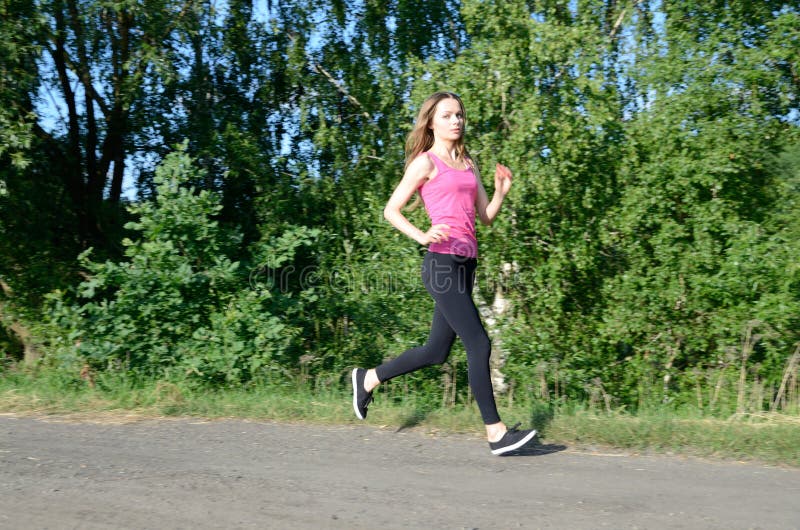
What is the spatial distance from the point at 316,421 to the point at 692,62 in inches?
246

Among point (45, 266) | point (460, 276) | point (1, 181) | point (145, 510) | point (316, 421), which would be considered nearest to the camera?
point (145, 510)

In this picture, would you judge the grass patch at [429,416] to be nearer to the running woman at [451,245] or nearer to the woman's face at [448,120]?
the running woman at [451,245]

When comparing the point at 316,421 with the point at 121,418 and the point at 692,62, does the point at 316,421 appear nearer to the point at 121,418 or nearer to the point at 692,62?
the point at 121,418

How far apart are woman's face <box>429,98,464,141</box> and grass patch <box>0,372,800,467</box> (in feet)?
6.07

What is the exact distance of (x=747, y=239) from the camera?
8.16m

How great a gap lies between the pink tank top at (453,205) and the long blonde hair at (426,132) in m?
0.23

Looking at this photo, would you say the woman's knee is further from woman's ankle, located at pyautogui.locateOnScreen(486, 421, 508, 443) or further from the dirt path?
the dirt path

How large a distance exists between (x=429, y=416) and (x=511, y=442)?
95 centimetres

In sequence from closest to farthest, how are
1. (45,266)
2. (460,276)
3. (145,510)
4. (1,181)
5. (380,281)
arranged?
(145,510), (460,276), (1,181), (380,281), (45,266)

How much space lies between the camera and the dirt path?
3389 mm

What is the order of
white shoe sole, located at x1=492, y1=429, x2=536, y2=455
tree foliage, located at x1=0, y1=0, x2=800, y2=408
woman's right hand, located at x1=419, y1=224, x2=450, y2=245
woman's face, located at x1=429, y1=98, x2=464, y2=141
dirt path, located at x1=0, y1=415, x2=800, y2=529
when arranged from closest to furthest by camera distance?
1. dirt path, located at x1=0, y1=415, x2=800, y2=529
2. white shoe sole, located at x1=492, y1=429, x2=536, y2=455
3. woman's right hand, located at x1=419, y1=224, x2=450, y2=245
4. woman's face, located at x1=429, y1=98, x2=464, y2=141
5. tree foliage, located at x1=0, y1=0, x2=800, y2=408

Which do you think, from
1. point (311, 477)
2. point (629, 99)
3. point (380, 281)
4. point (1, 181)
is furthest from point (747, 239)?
point (1, 181)

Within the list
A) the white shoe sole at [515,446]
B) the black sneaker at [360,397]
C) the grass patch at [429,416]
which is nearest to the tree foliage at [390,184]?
the grass patch at [429,416]

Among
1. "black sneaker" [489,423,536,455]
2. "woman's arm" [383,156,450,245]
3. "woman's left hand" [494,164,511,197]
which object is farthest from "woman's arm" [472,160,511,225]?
"black sneaker" [489,423,536,455]
